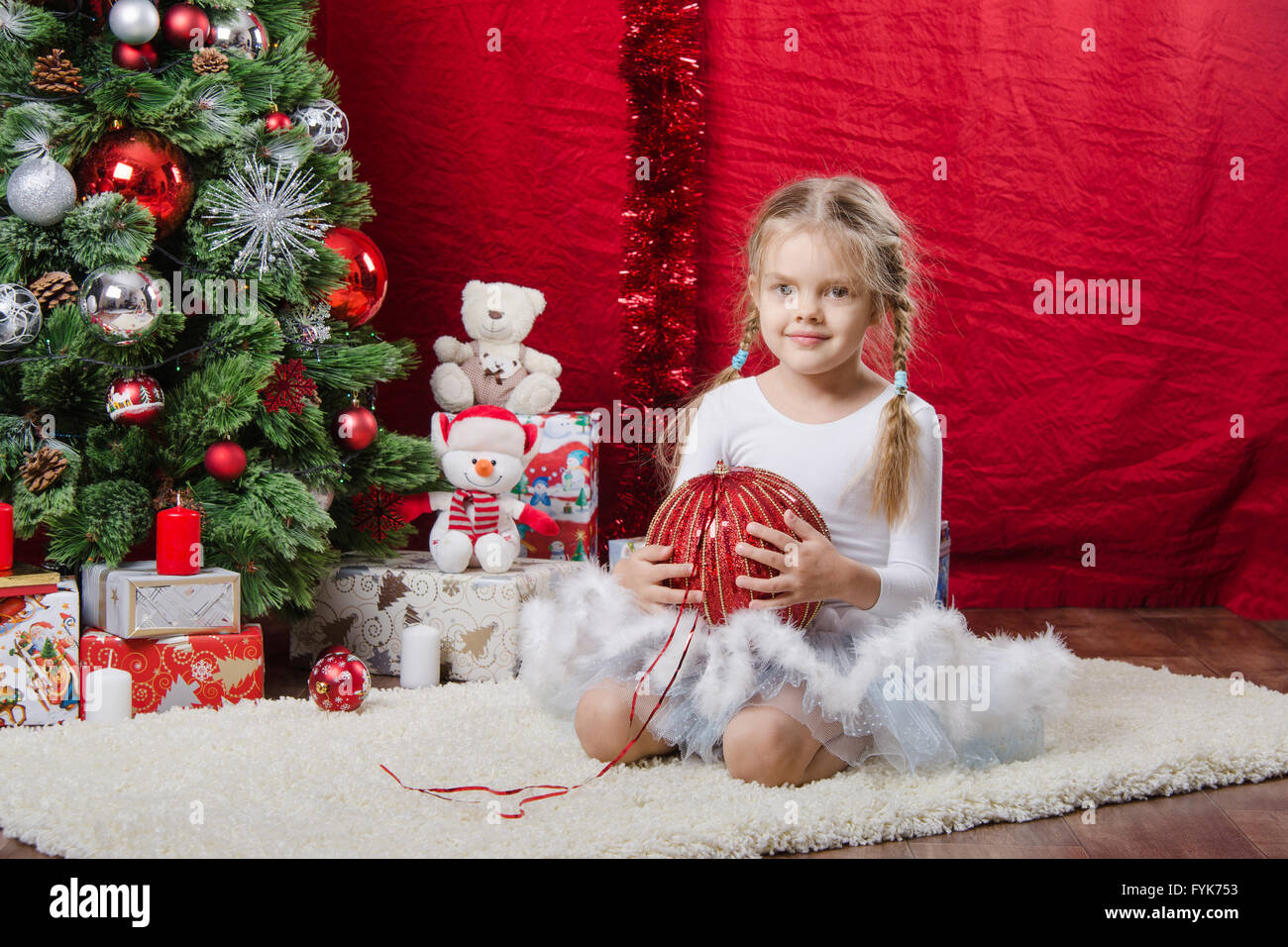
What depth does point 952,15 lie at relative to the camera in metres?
2.87

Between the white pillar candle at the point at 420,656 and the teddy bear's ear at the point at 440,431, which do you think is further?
the teddy bear's ear at the point at 440,431

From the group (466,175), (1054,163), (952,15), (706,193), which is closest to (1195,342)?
(1054,163)

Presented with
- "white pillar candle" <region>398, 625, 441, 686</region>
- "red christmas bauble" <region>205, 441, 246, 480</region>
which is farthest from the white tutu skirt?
"red christmas bauble" <region>205, 441, 246, 480</region>

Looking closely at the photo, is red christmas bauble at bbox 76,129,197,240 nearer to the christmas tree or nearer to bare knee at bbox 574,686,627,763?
the christmas tree

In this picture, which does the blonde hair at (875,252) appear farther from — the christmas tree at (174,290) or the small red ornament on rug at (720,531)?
the christmas tree at (174,290)

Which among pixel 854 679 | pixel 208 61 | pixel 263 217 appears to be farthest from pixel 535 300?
pixel 854 679

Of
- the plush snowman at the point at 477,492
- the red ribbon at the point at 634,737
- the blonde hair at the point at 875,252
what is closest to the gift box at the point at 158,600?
the plush snowman at the point at 477,492

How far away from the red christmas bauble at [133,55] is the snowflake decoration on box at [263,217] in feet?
0.73

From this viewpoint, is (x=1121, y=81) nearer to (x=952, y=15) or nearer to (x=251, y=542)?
(x=952, y=15)

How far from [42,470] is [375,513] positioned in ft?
1.98

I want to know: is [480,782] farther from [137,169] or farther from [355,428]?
[137,169]

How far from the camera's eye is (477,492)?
2283 millimetres

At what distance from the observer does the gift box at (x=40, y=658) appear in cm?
181

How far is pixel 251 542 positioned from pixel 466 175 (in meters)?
1.20
